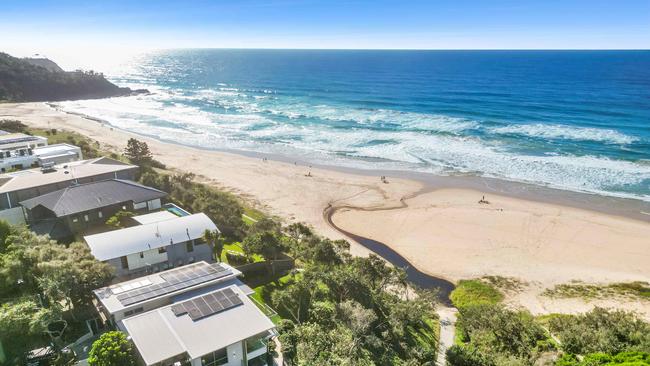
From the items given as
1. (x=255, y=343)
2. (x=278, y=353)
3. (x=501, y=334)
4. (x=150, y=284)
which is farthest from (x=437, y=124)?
(x=255, y=343)

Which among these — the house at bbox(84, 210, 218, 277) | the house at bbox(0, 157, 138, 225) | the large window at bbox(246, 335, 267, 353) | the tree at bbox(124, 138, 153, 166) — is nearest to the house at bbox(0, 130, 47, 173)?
the house at bbox(0, 157, 138, 225)

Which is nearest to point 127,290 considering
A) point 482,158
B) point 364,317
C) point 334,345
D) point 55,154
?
point 334,345

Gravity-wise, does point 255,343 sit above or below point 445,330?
above

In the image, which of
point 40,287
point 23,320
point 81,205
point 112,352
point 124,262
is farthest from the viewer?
point 81,205

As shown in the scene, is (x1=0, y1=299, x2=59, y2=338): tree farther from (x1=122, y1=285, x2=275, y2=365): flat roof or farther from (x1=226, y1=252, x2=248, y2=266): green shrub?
(x1=226, y1=252, x2=248, y2=266): green shrub

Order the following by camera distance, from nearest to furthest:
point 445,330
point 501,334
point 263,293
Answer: point 501,334, point 445,330, point 263,293

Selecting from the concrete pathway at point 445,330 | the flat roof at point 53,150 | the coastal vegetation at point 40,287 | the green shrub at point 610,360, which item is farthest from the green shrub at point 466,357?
the flat roof at point 53,150

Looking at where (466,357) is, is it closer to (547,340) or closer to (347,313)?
(547,340)
